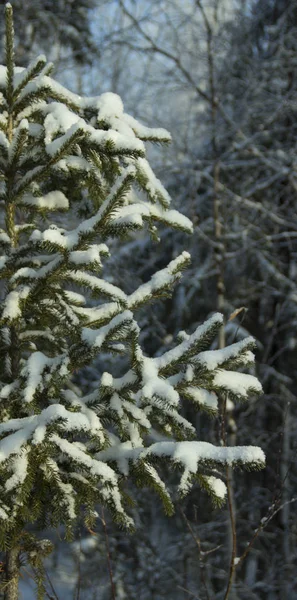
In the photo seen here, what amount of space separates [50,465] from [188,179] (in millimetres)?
7578

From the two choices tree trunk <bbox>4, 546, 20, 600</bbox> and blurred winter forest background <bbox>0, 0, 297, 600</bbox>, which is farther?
blurred winter forest background <bbox>0, 0, 297, 600</bbox>

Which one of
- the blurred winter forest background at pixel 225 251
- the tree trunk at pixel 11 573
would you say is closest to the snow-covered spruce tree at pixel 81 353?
the tree trunk at pixel 11 573

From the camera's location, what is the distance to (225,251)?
8000mm

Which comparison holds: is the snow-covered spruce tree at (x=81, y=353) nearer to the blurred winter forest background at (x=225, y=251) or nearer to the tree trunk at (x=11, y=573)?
the tree trunk at (x=11, y=573)

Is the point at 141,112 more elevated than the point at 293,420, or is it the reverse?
the point at 141,112

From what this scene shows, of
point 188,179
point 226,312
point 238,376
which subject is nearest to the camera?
point 238,376

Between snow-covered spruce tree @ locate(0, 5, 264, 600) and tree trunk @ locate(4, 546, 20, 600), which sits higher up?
snow-covered spruce tree @ locate(0, 5, 264, 600)

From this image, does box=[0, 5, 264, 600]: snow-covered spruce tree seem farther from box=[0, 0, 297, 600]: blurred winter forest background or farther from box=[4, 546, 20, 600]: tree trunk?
box=[0, 0, 297, 600]: blurred winter forest background

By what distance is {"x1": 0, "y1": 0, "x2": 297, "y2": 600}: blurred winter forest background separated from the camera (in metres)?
7.77

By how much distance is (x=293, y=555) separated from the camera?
288 inches

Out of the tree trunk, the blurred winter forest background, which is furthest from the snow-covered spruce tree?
the blurred winter forest background

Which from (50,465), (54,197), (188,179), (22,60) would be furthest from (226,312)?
(50,465)

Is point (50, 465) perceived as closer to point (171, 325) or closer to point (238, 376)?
point (238, 376)

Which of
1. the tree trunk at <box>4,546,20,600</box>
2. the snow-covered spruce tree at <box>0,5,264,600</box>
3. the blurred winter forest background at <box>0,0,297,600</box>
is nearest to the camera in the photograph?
the snow-covered spruce tree at <box>0,5,264,600</box>
